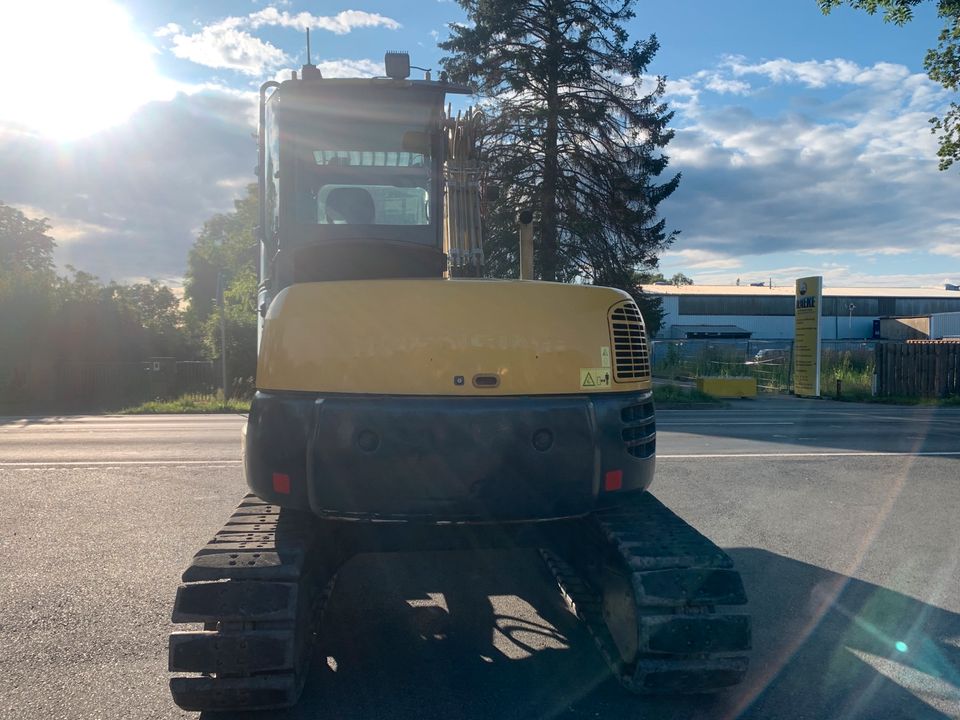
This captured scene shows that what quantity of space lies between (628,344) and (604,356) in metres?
0.28

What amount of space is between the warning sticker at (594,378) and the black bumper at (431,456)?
8 cm

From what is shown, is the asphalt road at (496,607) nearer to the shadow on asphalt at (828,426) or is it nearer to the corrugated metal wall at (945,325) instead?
the shadow on asphalt at (828,426)

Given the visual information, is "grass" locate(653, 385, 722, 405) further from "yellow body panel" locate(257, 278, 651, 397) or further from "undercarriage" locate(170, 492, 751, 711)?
"yellow body panel" locate(257, 278, 651, 397)

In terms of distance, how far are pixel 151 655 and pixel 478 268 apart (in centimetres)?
292

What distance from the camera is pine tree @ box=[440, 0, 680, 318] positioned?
24.1 meters

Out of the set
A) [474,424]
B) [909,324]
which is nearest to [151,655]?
[474,424]

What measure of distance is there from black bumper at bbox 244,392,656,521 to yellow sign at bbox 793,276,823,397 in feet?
69.7

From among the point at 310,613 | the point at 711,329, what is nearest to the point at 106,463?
the point at 310,613

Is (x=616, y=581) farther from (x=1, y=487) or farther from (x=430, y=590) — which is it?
(x=1, y=487)

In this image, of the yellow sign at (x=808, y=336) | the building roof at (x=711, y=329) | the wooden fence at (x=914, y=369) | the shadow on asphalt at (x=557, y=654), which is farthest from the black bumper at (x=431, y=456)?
the building roof at (x=711, y=329)

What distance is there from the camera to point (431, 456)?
3604 mm

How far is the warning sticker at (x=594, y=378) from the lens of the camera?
381cm

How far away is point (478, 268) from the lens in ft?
17.2

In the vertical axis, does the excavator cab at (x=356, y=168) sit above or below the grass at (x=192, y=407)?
above
